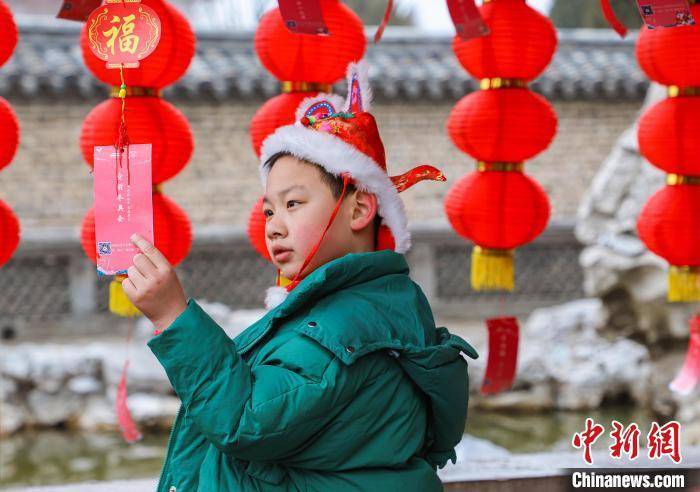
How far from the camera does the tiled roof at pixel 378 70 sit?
34.0 feet

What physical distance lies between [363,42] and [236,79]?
787cm

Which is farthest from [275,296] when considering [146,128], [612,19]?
[612,19]

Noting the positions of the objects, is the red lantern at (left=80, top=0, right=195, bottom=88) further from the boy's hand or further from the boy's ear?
the boy's hand

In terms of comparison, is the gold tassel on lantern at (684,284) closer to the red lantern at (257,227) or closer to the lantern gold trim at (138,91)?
the red lantern at (257,227)

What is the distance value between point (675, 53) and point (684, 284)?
828 millimetres

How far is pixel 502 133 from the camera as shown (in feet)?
10.4

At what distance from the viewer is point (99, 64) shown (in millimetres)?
2812

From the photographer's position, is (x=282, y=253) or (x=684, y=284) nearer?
(x=282, y=253)

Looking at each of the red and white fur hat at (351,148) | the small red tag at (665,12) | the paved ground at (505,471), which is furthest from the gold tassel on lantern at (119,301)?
the small red tag at (665,12)

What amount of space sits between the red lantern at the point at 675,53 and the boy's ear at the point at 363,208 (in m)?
1.73

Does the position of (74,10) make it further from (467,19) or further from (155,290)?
(155,290)

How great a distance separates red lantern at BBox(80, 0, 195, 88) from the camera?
278cm

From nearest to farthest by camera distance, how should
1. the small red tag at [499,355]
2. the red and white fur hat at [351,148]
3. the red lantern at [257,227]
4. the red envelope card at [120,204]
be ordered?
the red envelope card at [120,204]
the red and white fur hat at [351,148]
the red lantern at [257,227]
the small red tag at [499,355]

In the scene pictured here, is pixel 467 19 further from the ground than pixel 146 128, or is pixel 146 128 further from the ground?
pixel 467 19
